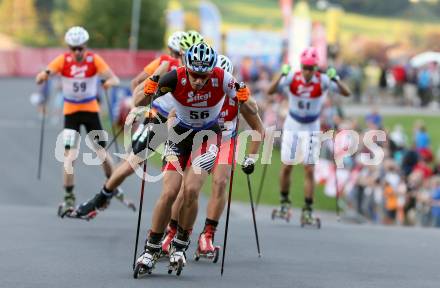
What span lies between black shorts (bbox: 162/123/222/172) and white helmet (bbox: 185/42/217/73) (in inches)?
40.3

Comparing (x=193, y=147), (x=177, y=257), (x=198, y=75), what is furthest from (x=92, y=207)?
(x=198, y=75)

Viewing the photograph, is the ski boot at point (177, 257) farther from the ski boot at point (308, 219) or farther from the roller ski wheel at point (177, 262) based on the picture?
the ski boot at point (308, 219)

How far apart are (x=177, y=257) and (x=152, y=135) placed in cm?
263

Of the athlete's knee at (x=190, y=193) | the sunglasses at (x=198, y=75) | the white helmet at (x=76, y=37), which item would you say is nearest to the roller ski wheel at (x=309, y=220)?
the white helmet at (x=76, y=37)

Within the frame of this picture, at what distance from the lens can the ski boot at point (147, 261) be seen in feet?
33.5

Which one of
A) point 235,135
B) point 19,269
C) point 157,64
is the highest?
point 157,64

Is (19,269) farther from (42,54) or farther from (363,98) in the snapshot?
(42,54)

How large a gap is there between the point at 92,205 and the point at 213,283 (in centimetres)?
498

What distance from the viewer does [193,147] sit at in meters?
11.0

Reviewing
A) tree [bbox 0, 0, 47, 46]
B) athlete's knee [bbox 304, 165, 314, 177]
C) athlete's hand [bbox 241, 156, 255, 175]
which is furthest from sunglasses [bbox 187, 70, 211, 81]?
tree [bbox 0, 0, 47, 46]

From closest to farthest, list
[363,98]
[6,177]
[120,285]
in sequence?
[120,285] → [6,177] → [363,98]

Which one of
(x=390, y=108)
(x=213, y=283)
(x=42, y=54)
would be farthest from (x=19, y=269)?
A: (x=42, y=54)

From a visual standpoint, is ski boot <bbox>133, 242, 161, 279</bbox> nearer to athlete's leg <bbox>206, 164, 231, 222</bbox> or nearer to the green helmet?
athlete's leg <bbox>206, 164, 231, 222</bbox>

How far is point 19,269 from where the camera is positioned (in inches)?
424
